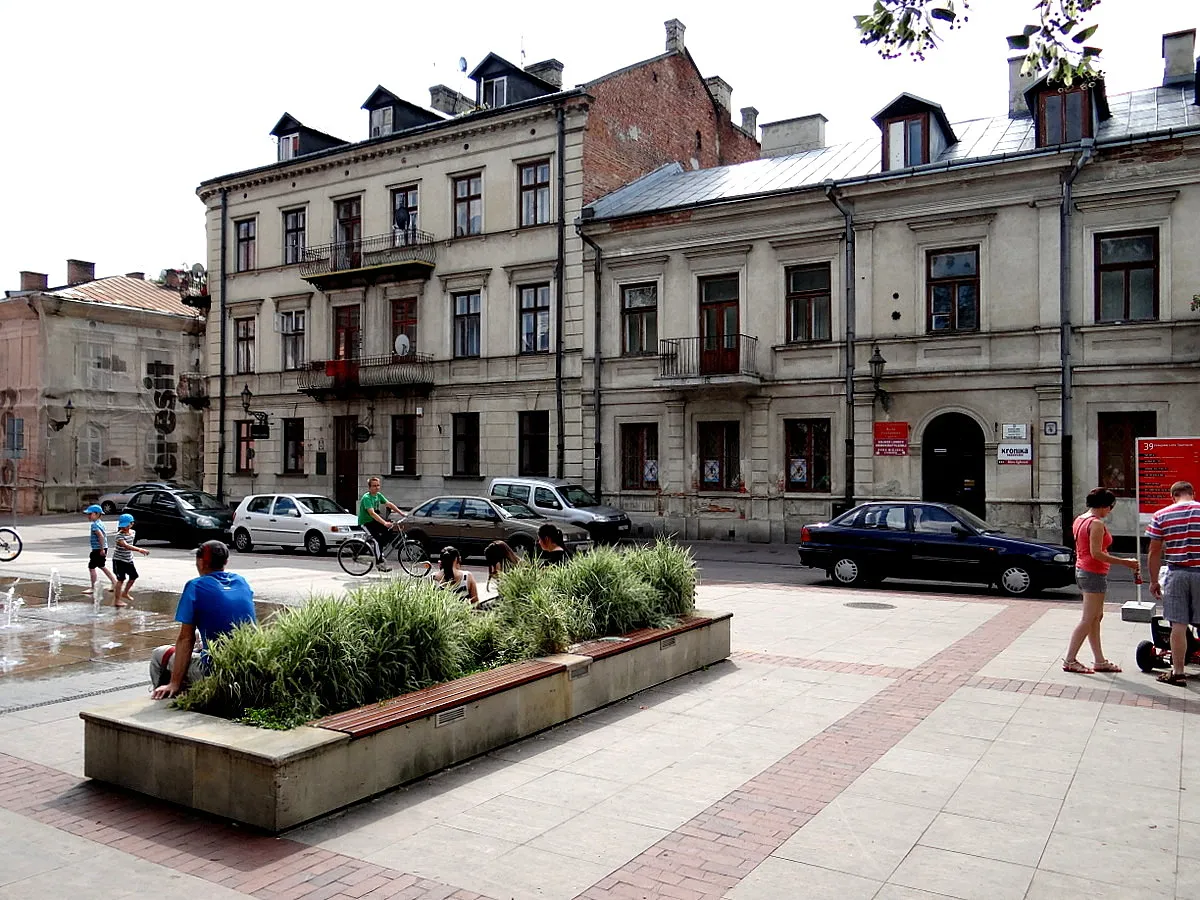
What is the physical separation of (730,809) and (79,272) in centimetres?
5446

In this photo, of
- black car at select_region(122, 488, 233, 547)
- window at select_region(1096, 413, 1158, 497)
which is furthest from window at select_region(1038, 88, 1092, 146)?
black car at select_region(122, 488, 233, 547)

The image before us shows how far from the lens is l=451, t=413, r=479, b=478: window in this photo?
98.2ft

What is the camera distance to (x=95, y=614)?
498 inches

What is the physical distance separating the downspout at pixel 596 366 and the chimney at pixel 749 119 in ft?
47.4

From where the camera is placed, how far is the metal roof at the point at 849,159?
73.3ft

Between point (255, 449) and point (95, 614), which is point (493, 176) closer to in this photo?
point (255, 449)

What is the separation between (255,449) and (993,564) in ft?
89.6

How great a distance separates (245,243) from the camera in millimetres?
36188

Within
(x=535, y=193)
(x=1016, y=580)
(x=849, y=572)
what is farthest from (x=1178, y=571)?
(x=535, y=193)

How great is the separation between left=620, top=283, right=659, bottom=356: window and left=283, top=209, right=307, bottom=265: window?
44.6 ft

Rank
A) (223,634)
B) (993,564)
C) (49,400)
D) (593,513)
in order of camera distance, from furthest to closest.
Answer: (49,400), (593,513), (993,564), (223,634)

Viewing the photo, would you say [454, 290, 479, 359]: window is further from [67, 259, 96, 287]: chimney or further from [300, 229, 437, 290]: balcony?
[67, 259, 96, 287]: chimney

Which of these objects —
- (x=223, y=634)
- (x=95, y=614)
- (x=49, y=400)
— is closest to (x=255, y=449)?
(x=49, y=400)

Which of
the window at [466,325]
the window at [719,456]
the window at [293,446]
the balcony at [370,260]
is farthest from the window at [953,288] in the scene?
the window at [293,446]
